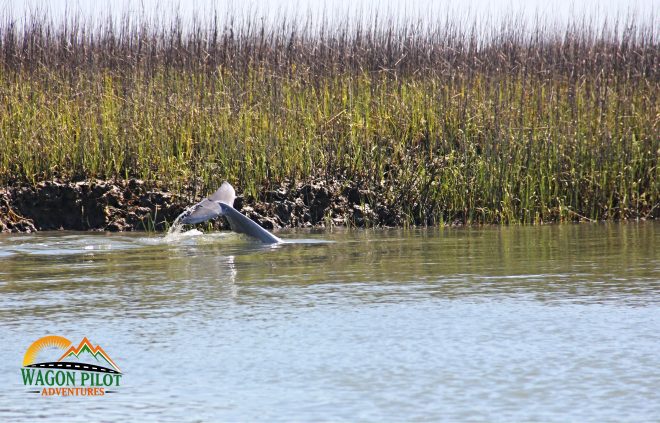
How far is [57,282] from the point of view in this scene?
6.50 metres

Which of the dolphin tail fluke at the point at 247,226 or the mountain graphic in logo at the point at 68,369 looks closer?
the mountain graphic in logo at the point at 68,369

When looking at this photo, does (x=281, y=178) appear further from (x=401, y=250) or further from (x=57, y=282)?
(x=57, y=282)

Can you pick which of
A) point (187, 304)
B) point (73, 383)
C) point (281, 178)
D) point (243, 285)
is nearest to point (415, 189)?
point (281, 178)

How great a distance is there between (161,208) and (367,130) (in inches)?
95.2

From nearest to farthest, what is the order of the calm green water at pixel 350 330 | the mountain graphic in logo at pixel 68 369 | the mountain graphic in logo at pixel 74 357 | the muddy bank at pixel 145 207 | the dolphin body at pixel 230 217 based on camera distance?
the calm green water at pixel 350 330, the mountain graphic in logo at pixel 68 369, the mountain graphic in logo at pixel 74 357, the dolphin body at pixel 230 217, the muddy bank at pixel 145 207

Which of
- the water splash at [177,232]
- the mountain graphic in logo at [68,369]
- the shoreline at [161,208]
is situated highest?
the shoreline at [161,208]

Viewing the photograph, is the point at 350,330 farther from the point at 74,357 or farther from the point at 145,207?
the point at 145,207

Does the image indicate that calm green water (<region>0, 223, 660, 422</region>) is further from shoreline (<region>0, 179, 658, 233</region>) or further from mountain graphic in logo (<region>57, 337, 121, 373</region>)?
shoreline (<region>0, 179, 658, 233</region>)

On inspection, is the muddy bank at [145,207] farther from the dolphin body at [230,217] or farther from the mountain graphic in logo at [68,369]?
the mountain graphic in logo at [68,369]

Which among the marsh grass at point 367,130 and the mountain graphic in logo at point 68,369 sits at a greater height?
the marsh grass at point 367,130

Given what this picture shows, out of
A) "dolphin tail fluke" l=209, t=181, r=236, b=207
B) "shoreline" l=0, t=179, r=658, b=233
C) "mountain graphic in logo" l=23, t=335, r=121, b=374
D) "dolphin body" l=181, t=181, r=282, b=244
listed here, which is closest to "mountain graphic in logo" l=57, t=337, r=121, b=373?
"mountain graphic in logo" l=23, t=335, r=121, b=374

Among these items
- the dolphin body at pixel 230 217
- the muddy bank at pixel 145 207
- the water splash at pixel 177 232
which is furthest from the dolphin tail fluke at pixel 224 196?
the muddy bank at pixel 145 207

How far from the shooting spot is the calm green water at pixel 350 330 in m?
3.66

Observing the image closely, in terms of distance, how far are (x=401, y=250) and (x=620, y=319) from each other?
10.8 feet
